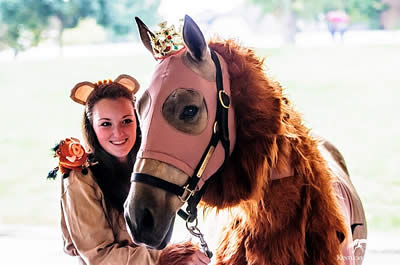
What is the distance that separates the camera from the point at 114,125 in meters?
1.26

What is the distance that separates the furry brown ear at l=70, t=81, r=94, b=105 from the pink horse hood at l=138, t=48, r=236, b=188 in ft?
1.48

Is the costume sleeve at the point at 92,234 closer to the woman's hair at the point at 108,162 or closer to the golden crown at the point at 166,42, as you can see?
the woman's hair at the point at 108,162

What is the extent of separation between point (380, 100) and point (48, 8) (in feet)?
7.69

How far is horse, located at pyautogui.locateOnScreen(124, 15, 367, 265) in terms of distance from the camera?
85cm

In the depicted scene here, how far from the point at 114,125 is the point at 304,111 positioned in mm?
1837

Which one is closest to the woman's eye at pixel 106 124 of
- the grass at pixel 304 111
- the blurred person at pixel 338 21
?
the grass at pixel 304 111

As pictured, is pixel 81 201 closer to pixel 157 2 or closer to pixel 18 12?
pixel 157 2

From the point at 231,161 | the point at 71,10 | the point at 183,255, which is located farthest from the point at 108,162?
the point at 71,10

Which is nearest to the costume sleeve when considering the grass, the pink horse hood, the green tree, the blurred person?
the pink horse hood

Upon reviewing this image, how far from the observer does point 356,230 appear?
50.5 inches

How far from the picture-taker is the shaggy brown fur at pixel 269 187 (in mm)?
926

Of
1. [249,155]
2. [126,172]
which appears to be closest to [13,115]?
[126,172]

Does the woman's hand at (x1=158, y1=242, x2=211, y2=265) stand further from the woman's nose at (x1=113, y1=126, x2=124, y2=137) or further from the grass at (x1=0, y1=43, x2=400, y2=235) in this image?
the grass at (x1=0, y1=43, x2=400, y2=235)

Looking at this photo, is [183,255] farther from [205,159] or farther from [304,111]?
[304,111]
